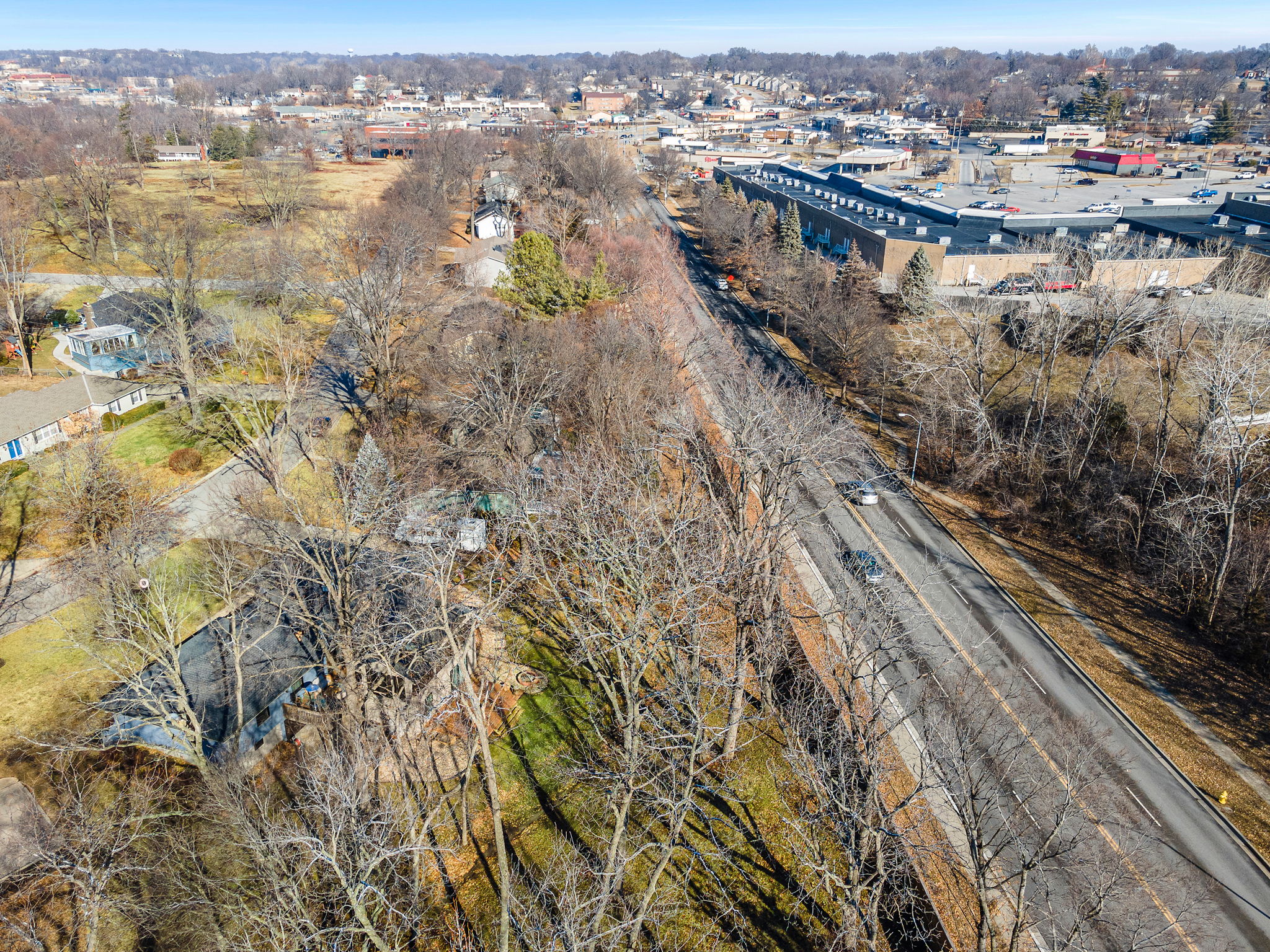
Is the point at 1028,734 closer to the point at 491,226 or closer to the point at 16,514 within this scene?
the point at 16,514

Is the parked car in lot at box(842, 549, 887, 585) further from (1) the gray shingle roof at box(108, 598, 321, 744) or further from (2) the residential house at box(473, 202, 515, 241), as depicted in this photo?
(2) the residential house at box(473, 202, 515, 241)

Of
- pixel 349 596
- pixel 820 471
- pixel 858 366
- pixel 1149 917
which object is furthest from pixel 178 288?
pixel 1149 917

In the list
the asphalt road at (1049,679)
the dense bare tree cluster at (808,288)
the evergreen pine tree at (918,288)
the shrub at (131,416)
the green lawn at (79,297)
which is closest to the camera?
the asphalt road at (1049,679)

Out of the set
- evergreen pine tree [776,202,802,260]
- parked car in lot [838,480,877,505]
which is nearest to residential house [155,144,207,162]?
evergreen pine tree [776,202,802,260]

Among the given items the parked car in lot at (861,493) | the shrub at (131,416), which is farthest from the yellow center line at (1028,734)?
the shrub at (131,416)

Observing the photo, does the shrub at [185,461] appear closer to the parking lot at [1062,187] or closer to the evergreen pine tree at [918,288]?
the evergreen pine tree at [918,288]

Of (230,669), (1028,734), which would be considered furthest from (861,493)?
(230,669)
